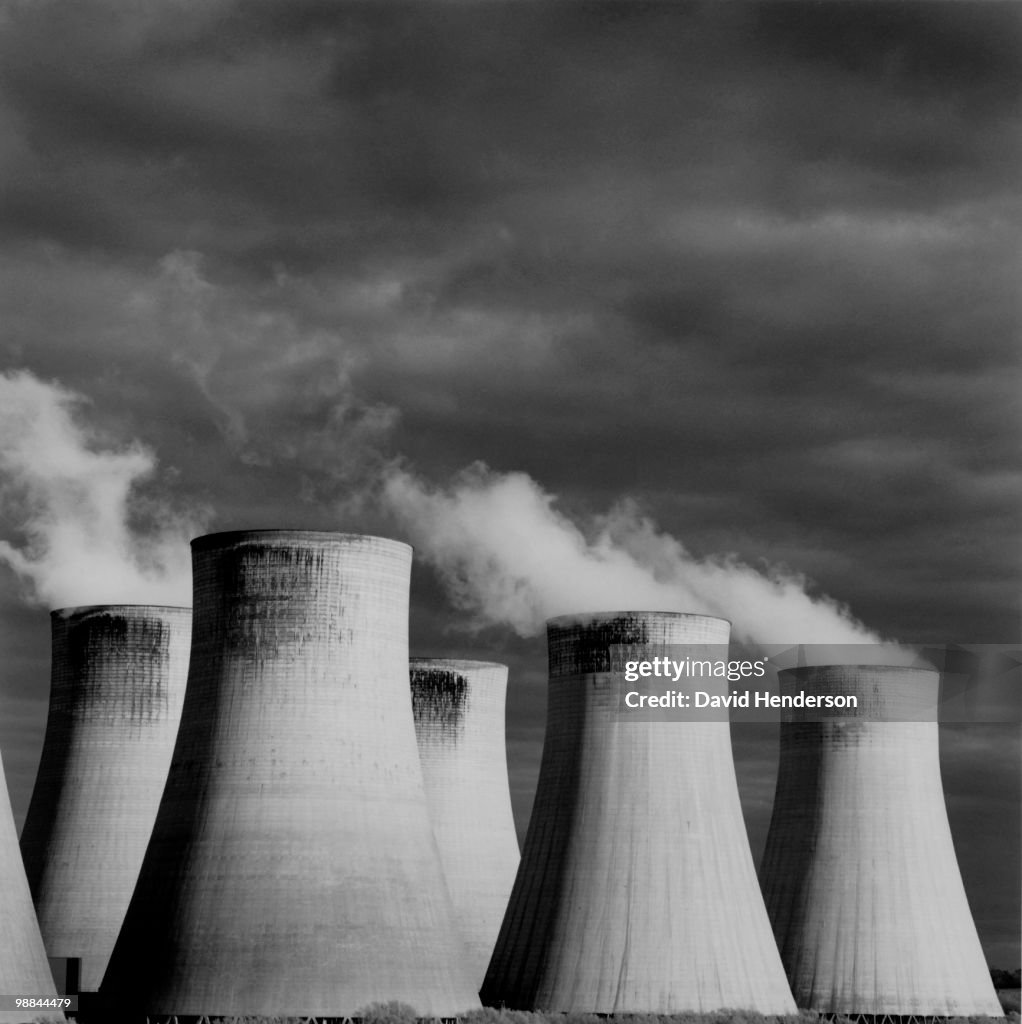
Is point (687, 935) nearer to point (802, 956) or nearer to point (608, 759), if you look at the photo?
point (608, 759)

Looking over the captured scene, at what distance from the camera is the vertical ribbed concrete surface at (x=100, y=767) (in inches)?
1288

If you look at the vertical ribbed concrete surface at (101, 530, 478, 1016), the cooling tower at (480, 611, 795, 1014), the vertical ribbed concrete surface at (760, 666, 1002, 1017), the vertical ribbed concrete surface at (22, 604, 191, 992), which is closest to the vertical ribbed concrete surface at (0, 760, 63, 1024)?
the vertical ribbed concrete surface at (101, 530, 478, 1016)

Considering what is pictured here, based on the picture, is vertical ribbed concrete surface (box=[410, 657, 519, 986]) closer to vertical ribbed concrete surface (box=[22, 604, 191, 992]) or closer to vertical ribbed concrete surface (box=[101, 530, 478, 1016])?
vertical ribbed concrete surface (box=[22, 604, 191, 992])

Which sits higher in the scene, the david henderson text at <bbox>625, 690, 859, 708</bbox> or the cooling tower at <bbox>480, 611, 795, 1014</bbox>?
the david henderson text at <bbox>625, 690, 859, 708</bbox>

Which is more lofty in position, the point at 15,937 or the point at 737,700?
the point at 737,700

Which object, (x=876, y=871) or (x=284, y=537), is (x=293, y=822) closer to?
(x=284, y=537)

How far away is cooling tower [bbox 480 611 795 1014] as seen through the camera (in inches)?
1159

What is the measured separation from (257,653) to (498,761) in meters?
14.1

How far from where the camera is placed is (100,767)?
109ft

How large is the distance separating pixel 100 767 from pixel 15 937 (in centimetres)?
837

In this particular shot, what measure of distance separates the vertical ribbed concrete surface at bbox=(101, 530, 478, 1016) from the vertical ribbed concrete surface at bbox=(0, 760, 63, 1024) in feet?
5.20

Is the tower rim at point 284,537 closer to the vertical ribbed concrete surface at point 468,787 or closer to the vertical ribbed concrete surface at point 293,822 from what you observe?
the vertical ribbed concrete surface at point 293,822

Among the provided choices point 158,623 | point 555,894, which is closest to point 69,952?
point 158,623

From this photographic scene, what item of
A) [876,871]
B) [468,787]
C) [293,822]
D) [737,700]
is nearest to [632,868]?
[737,700]
